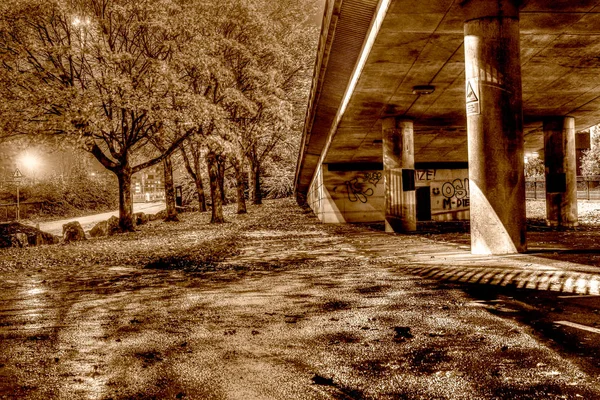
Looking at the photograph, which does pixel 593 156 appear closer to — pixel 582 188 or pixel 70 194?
pixel 582 188

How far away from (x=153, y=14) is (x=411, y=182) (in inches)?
464

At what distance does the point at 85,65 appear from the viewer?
58.1ft

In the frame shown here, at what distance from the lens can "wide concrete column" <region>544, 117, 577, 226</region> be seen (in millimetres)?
16125

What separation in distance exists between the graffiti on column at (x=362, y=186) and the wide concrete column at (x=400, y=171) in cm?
744

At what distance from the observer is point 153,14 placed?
57.1 feet

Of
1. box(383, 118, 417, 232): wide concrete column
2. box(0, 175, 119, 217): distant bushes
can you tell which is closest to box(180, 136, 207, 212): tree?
box(0, 175, 119, 217): distant bushes

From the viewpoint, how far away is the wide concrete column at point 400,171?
15672 millimetres

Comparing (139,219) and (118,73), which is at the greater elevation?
(118,73)

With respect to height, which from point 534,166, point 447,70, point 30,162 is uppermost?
point 30,162

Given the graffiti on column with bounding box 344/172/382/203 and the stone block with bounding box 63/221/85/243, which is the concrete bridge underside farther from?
the stone block with bounding box 63/221/85/243

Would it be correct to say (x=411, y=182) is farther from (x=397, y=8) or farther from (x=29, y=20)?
(x=29, y=20)

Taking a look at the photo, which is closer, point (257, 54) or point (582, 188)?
point (257, 54)

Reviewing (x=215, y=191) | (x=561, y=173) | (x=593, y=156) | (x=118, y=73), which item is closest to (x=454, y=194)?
(x=561, y=173)

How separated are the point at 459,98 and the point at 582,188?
3053 cm
